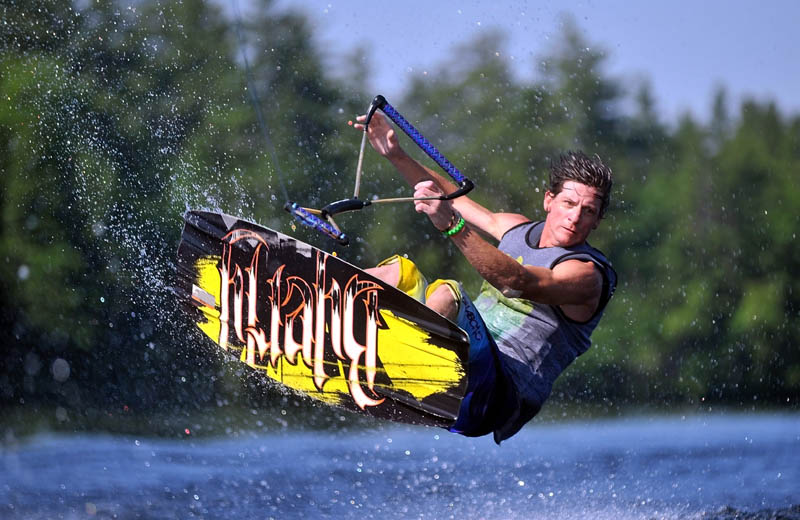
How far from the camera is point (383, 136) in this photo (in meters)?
4.67

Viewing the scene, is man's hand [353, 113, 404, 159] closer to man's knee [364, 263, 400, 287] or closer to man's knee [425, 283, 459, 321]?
man's knee [364, 263, 400, 287]

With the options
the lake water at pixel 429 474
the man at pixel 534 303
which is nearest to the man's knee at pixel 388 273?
the man at pixel 534 303

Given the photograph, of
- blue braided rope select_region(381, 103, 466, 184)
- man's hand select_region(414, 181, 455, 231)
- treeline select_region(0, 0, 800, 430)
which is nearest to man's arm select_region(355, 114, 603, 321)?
man's hand select_region(414, 181, 455, 231)

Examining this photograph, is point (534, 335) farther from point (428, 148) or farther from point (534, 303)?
point (428, 148)

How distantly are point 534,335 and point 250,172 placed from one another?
36.4 feet

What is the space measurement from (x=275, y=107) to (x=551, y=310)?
11.0 meters

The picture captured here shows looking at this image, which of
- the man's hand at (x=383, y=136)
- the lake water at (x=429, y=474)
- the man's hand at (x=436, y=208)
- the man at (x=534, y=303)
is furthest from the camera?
the lake water at (x=429, y=474)

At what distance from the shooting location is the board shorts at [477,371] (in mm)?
4074

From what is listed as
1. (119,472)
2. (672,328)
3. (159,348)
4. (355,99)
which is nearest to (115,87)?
(355,99)

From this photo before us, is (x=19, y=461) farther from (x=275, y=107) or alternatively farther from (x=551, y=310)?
(x=551, y=310)

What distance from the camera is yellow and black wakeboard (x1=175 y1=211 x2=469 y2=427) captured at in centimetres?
413

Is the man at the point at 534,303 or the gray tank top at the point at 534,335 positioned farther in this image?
the gray tank top at the point at 534,335

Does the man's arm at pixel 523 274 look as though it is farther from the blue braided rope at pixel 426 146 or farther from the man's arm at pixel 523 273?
the blue braided rope at pixel 426 146

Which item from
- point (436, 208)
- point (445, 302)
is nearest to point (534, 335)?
point (445, 302)
